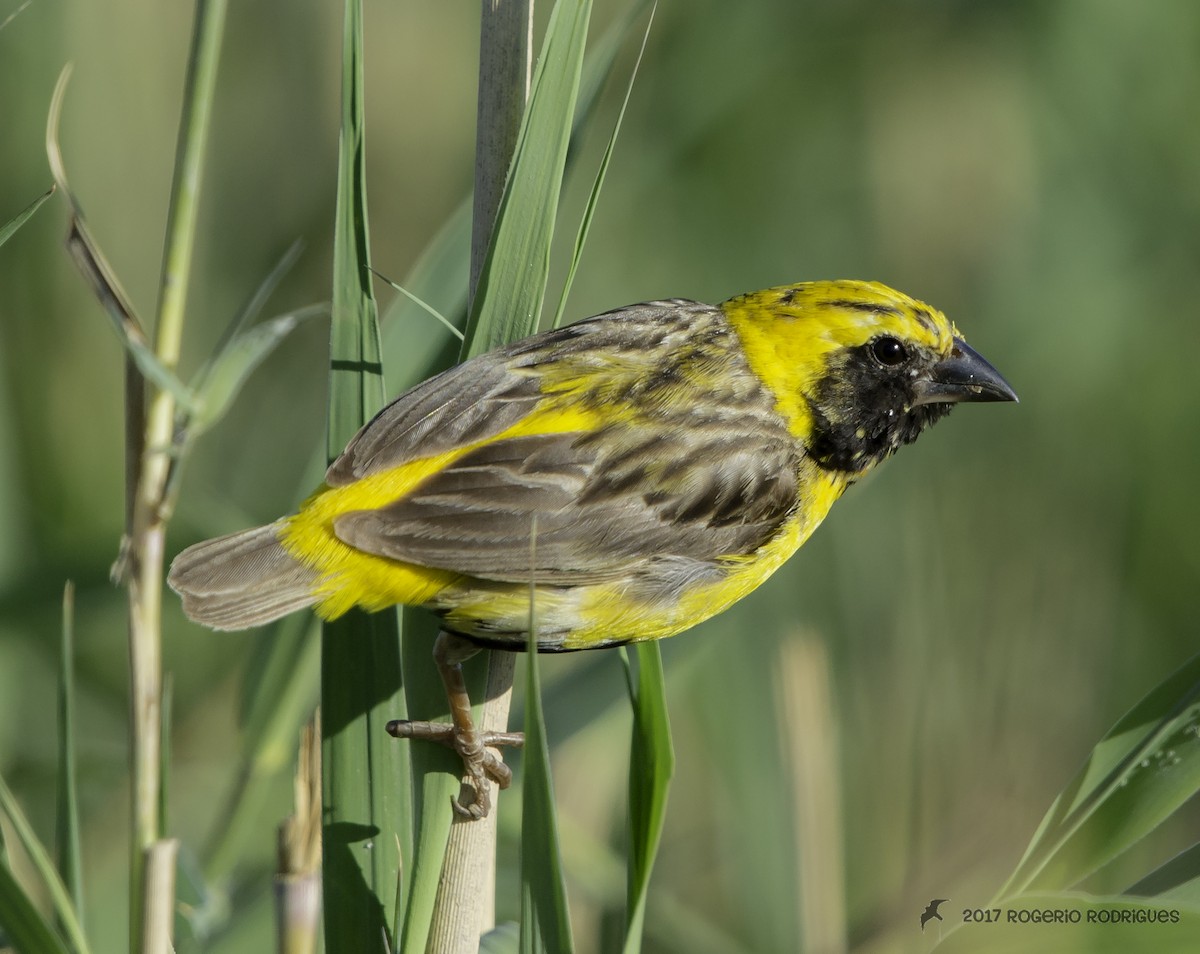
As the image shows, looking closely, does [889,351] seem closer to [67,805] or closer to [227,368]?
[227,368]

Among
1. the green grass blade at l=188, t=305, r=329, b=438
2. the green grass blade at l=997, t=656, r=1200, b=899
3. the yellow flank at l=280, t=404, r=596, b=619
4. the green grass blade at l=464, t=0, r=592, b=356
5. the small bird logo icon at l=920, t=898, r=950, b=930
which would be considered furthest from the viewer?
the small bird logo icon at l=920, t=898, r=950, b=930

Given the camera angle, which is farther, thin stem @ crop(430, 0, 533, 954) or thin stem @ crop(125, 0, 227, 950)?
thin stem @ crop(430, 0, 533, 954)

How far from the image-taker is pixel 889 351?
118 inches

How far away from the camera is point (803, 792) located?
283 cm

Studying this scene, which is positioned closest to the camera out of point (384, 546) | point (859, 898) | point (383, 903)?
point (383, 903)

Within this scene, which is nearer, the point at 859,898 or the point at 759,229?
the point at 859,898

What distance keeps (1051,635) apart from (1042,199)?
5.39 ft

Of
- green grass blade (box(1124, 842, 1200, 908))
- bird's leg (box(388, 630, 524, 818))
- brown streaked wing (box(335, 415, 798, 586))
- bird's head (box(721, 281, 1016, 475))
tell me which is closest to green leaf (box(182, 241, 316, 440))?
bird's leg (box(388, 630, 524, 818))

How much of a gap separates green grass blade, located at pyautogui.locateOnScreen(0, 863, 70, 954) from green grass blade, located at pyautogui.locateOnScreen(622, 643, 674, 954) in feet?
2.59

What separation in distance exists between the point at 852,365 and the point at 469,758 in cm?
137

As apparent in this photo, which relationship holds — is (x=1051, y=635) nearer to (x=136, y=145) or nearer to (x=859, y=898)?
(x=859, y=898)

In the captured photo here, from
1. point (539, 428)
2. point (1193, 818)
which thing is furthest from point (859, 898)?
point (539, 428)

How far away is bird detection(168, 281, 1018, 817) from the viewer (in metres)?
2.41

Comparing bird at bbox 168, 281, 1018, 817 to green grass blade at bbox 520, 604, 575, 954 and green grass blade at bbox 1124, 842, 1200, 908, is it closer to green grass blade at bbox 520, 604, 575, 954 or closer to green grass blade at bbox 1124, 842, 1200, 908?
green grass blade at bbox 520, 604, 575, 954
